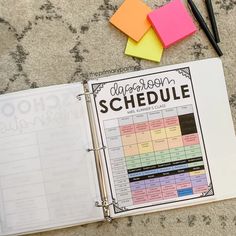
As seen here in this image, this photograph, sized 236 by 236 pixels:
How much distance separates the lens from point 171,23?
30.7 inches

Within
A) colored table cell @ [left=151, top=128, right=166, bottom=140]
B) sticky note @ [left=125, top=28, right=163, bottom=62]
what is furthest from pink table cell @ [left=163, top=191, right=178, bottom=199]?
sticky note @ [left=125, top=28, right=163, bottom=62]

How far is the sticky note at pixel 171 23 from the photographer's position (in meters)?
0.78

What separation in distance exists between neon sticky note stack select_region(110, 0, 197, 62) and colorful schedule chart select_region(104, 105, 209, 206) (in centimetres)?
13

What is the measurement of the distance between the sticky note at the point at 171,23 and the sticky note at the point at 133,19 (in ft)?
0.05

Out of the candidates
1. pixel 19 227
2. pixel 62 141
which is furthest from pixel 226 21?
pixel 19 227

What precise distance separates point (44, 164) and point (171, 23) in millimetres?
348

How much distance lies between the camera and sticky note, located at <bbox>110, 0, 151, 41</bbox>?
0.78 m

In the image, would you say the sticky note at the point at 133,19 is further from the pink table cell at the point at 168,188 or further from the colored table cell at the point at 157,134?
the pink table cell at the point at 168,188

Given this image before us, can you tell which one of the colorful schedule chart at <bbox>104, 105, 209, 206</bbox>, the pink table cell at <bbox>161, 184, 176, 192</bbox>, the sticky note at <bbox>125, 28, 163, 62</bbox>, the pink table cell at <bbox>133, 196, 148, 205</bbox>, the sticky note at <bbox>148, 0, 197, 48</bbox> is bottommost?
the pink table cell at <bbox>133, 196, 148, 205</bbox>

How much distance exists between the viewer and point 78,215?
0.78 meters

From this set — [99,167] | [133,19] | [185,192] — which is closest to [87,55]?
[133,19]

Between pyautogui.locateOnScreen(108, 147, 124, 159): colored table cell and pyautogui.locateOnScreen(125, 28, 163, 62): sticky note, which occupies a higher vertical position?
pyautogui.locateOnScreen(125, 28, 163, 62): sticky note

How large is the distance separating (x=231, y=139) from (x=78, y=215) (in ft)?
1.03

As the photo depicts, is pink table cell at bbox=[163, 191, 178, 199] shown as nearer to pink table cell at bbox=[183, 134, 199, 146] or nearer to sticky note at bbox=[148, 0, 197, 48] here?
pink table cell at bbox=[183, 134, 199, 146]
